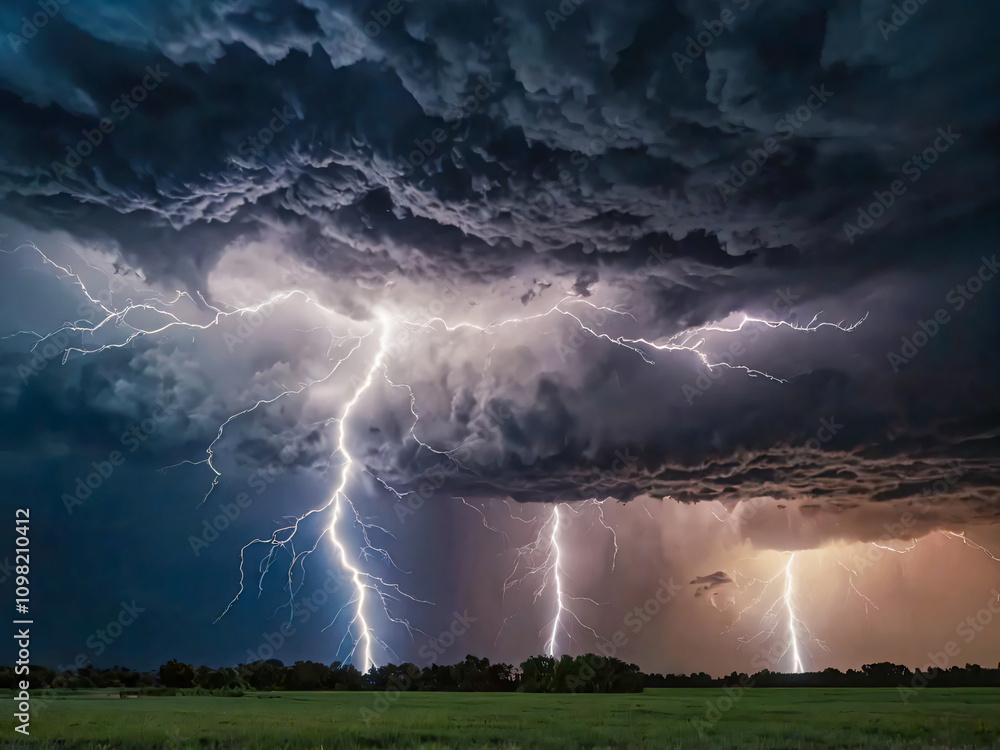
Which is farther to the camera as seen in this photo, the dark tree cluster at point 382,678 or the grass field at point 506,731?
the dark tree cluster at point 382,678

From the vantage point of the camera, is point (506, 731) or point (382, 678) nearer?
point (506, 731)

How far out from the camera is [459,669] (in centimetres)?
6366

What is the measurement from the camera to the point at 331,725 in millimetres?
17406

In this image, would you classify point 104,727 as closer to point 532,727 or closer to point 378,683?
point 532,727

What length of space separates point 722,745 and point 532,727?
5812mm

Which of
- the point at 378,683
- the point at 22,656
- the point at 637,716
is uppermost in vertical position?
the point at 22,656

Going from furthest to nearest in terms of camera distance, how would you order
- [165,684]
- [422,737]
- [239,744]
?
[165,684]
[422,737]
[239,744]

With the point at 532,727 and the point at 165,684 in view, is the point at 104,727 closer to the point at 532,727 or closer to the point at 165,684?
the point at 532,727

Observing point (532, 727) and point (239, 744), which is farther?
point (532, 727)

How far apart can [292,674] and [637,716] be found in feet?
157

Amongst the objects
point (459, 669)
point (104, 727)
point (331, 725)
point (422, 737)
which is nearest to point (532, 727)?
point (422, 737)

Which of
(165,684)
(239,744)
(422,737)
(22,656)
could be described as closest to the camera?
(239,744)

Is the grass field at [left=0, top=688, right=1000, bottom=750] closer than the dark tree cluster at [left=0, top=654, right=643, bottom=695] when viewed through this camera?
Yes

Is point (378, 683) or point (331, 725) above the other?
point (331, 725)
